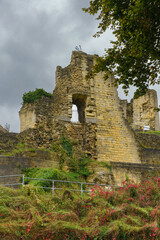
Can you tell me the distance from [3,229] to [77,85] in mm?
11582

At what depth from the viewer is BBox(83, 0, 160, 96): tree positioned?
32.5 ft

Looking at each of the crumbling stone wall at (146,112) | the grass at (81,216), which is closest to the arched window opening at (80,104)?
the grass at (81,216)

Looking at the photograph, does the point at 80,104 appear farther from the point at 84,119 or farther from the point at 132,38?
the point at 132,38

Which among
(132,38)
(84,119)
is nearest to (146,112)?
(84,119)

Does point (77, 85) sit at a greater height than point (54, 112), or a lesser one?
greater

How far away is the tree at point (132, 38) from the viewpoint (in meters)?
9.90

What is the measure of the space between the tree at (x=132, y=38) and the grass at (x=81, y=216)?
16.1 feet

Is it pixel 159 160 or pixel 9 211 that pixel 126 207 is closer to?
pixel 9 211

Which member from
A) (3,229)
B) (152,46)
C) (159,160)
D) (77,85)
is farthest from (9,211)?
(159,160)

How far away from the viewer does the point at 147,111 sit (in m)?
31.1

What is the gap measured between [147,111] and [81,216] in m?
24.3

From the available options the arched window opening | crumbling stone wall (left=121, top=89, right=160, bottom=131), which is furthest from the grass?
crumbling stone wall (left=121, top=89, right=160, bottom=131)

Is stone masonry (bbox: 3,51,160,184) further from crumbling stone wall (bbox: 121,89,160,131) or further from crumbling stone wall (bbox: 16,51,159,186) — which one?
crumbling stone wall (bbox: 121,89,160,131)

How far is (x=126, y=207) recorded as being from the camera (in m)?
8.40
